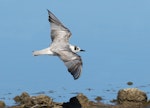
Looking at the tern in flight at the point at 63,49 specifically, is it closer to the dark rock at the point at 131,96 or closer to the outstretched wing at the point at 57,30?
the outstretched wing at the point at 57,30

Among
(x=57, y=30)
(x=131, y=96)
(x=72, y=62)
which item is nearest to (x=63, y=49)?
(x=72, y=62)

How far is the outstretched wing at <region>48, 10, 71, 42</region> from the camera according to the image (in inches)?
1446

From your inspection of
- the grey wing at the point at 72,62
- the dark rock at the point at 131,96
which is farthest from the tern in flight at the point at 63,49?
the dark rock at the point at 131,96

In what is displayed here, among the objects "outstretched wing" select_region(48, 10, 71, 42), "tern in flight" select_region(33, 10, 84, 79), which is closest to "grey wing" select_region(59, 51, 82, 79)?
"tern in flight" select_region(33, 10, 84, 79)

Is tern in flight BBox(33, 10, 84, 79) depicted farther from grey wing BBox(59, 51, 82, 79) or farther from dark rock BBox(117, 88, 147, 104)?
dark rock BBox(117, 88, 147, 104)

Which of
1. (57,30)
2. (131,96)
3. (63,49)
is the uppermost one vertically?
(57,30)

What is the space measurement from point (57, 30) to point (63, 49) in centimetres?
195

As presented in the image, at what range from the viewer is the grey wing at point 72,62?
32719 mm

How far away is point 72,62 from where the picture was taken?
3341 cm

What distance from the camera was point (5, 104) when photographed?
39219 millimetres

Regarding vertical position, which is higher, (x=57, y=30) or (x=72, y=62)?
(x=57, y=30)

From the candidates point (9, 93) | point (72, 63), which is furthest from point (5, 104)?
point (72, 63)

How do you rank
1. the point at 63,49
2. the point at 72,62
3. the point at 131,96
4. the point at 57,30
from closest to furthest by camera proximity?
the point at 72,62 → the point at 63,49 → the point at 57,30 → the point at 131,96

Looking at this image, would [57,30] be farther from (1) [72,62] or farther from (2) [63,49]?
(1) [72,62]
